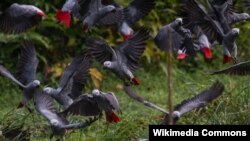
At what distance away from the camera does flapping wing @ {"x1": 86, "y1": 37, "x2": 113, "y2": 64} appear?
12.2 feet

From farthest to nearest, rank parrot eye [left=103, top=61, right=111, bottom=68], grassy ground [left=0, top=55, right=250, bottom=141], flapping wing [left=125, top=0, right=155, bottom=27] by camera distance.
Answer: grassy ground [left=0, top=55, right=250, bottom=141] → flapping wing [left=125, top=0, right=155, bottom=27] → parrot eye [left=103, top=61, right=111, bottom=68]

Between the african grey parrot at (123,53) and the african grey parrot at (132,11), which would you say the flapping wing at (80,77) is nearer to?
the african grey parrot at (123,53)

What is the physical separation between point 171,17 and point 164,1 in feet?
1.32

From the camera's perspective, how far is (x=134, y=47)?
3.78m

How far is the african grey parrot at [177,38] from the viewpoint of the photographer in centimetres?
366

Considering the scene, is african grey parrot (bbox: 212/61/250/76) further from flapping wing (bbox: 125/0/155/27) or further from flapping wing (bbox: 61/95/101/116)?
flapping wing (bbox: 61/95/101/116)

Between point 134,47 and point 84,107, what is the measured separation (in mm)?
446

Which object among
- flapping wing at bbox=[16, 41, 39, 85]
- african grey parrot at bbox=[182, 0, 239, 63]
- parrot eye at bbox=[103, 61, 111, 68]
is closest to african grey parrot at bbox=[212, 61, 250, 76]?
african grey parrot at bbox=[182, 0, 239, 63]

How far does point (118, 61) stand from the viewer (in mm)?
3705

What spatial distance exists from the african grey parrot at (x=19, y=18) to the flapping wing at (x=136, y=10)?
49cm

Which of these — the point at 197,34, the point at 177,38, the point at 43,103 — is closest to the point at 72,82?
the point at 43,103

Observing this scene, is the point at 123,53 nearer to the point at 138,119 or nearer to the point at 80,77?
the point at 80,77

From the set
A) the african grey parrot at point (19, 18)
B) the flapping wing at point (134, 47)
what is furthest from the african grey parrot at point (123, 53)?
the african grey parrot at point (19, 18)

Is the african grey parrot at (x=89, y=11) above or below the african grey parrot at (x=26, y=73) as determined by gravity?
above
